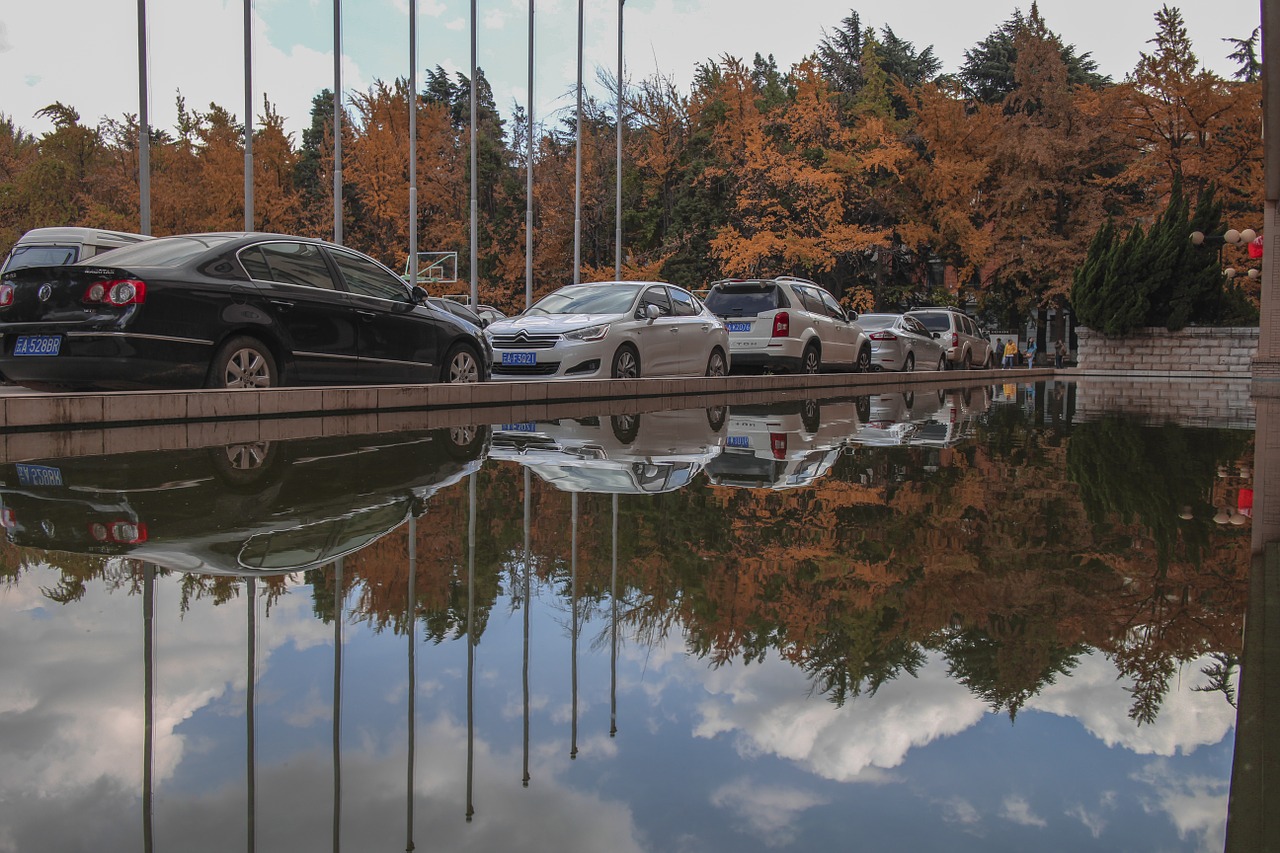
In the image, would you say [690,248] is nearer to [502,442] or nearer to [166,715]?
[502,442]

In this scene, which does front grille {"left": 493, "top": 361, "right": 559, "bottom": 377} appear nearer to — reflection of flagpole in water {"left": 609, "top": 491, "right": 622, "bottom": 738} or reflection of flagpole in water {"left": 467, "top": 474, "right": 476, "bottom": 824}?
reflection of flagpole in water {"left": 467, "top": 474, "right": 476, "bottom": 824}

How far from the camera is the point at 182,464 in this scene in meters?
6.84

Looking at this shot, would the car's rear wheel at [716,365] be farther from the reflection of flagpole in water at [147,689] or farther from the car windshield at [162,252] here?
the reflection of flagpole in water at [147,689]

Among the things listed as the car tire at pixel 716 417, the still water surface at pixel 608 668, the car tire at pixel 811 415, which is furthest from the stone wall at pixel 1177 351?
the still water surface at pixel 608 668

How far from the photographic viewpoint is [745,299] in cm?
2033

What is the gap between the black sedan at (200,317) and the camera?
30.6 feet

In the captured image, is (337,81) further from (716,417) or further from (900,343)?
(716,417)

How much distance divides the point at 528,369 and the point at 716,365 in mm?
3774

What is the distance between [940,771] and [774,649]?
0.87m

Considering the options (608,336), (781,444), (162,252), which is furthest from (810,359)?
(162,252)

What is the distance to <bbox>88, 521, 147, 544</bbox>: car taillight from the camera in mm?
4461

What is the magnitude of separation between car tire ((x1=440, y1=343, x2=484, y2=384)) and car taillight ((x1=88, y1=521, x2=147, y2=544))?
7976 millimetres

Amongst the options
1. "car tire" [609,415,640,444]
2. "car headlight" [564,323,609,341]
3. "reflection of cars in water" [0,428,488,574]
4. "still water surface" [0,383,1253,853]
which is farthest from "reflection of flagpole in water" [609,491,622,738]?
"car headlight" [564,323,609,341]

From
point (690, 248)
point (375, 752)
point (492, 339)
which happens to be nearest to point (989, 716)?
point (375, 752)
